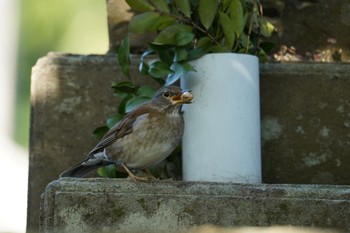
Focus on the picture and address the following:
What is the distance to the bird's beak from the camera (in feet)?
13.1

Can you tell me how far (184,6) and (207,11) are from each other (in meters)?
0.13

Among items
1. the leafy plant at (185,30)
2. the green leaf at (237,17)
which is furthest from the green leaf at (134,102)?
the green leaf at (237,17)

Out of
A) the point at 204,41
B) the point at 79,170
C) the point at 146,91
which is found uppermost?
the point at 204,41

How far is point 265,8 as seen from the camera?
196 inches

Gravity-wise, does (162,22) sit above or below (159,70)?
above

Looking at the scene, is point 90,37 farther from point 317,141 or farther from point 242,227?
point 242,227

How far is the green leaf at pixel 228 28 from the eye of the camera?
432 cm

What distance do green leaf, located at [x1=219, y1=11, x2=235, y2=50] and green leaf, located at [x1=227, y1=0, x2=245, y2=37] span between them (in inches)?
0.6

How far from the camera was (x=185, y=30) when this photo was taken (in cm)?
435

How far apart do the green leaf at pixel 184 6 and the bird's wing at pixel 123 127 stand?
58 cm

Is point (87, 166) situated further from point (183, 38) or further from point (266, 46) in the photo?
point (266, 46)

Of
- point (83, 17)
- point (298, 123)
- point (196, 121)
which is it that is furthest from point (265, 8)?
point (83, 17)

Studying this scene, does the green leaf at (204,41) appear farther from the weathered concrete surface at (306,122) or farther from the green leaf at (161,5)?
the weathered concrete surface at (306,122)

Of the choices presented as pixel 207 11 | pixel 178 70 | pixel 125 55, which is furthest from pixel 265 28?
pixel 125 55
